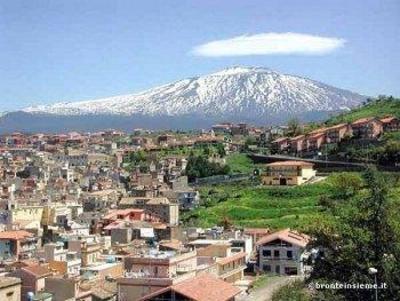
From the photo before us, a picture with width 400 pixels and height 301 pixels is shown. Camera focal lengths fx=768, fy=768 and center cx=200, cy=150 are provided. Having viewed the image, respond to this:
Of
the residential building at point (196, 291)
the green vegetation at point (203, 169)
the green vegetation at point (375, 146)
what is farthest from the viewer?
the green vegetation at point (203, 169)

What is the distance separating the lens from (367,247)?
8.44m

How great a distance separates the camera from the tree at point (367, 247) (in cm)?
817

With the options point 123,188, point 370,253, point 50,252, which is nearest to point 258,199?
point 123,188

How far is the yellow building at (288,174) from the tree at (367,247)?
21746 mm

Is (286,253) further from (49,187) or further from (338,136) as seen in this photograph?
(338,136)

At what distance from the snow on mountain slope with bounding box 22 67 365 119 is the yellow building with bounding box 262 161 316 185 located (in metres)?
122

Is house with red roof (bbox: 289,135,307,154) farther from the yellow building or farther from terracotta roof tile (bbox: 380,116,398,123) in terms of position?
the yellow building

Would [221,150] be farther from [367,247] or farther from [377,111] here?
[367,247]

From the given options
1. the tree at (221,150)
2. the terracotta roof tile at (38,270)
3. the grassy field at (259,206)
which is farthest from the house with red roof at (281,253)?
the tree at (221,150)

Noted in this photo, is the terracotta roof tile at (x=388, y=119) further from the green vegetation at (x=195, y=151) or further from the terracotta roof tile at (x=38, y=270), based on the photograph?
the terracotta roof tile at (x=38, y=270)

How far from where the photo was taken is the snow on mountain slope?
15825 cm

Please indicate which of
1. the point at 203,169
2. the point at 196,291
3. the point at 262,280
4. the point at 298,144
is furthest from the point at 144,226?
the point at 298,144

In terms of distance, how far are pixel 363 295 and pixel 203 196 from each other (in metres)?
22.0

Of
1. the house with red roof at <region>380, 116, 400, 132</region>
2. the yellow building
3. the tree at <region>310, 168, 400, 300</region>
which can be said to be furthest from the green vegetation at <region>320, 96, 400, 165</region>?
the tree at <region>310, 168, 400, 300</region>
